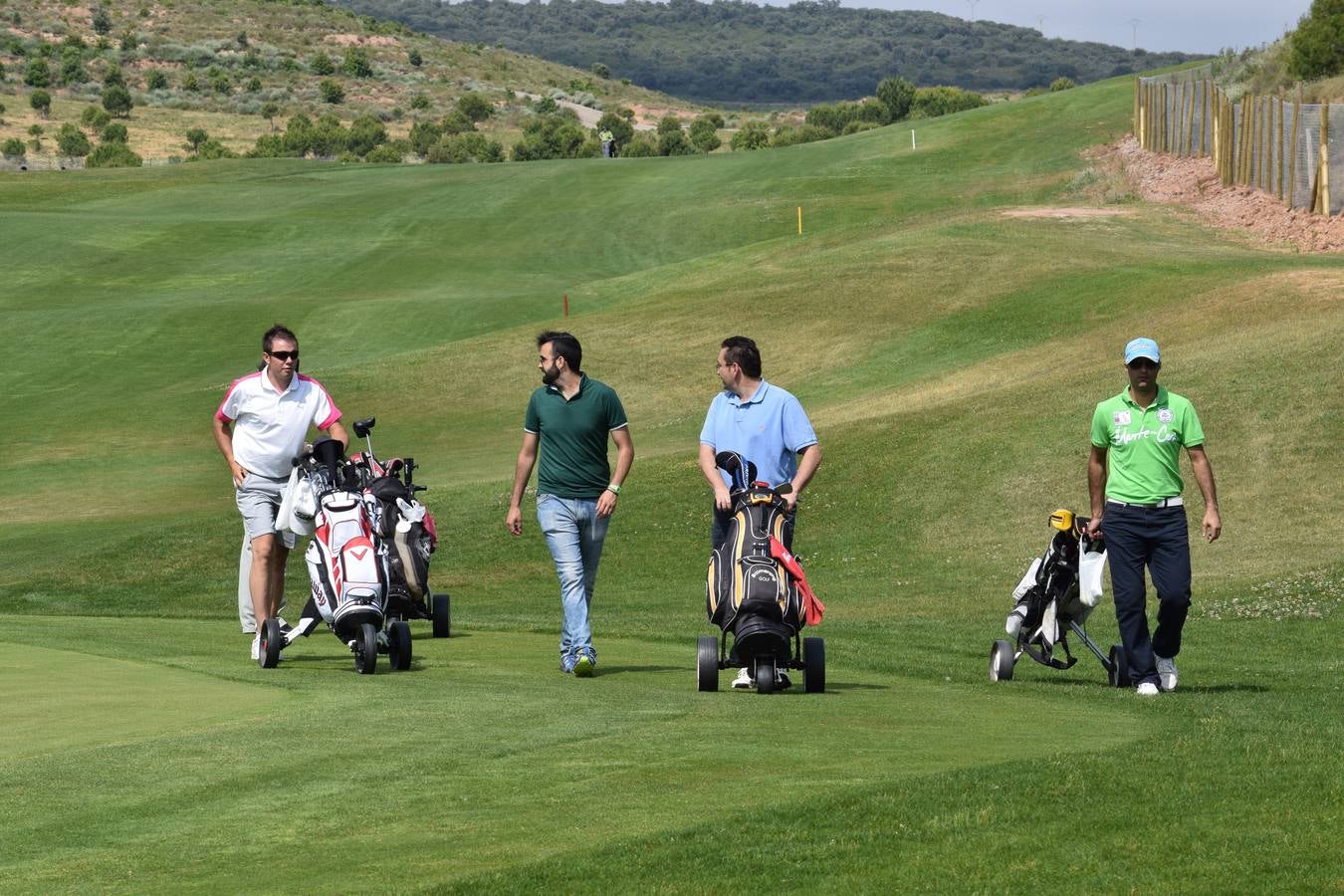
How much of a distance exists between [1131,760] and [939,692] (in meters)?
3.57

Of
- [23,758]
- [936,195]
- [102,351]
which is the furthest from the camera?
[936,195]

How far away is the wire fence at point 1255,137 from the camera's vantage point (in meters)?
43.1

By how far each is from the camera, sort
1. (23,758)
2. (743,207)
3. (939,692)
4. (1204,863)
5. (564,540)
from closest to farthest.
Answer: (1204,863) < (23,758) < (939,692) < (564,540) < (743,207)

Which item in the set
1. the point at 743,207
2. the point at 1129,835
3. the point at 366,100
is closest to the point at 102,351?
the point at 743,207

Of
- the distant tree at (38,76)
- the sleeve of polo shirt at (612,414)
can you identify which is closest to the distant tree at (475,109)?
the distant tree at (38,76)

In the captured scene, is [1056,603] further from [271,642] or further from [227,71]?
[227,71]

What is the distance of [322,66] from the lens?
170625mm

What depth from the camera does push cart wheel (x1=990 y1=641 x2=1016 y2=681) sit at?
13.3m

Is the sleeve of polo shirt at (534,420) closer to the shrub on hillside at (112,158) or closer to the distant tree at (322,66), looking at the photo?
the shrub on hillside at (112,158)

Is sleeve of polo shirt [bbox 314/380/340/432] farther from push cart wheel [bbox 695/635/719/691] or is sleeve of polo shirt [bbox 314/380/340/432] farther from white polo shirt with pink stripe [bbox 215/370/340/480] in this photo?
push cart wheel [bbox 695/635/719/691]

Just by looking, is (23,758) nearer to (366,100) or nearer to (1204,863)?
(1204,863)

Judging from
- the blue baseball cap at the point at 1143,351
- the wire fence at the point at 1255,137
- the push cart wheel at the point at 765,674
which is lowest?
the push cart wheel at the point at 765,674

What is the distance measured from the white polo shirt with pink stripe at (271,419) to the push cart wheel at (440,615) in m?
2.67

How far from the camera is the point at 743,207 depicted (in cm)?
6825
